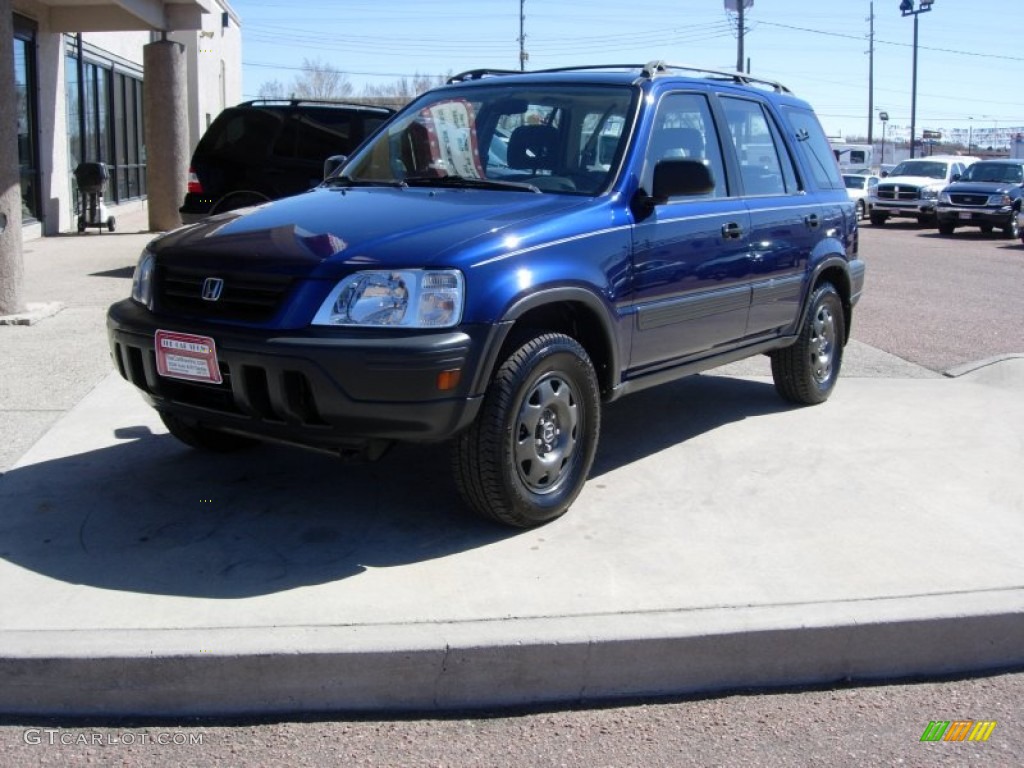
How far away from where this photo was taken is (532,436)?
14.8 ft

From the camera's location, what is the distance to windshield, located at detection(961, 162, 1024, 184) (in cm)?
2723

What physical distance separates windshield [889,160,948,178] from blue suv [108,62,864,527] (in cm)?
2753

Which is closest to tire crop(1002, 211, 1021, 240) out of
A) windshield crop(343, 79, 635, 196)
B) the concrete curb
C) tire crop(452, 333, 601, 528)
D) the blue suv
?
the blue suv

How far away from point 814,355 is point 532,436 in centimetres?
305

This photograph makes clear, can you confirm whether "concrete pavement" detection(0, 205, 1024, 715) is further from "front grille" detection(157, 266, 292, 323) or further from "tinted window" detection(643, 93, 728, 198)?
"tinted window" detection(643, 93, 728, 198)

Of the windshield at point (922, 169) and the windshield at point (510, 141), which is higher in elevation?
the windshield at point (922, 169)

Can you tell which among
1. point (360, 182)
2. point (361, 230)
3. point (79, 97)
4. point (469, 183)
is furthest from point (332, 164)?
point (79, 97)

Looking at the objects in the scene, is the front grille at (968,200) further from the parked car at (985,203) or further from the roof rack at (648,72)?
the roof rack at (648,72)

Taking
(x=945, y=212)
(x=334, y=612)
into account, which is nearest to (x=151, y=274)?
(x=334, y=612)

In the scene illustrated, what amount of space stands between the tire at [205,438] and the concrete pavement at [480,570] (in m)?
0.07

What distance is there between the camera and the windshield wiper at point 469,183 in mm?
5039

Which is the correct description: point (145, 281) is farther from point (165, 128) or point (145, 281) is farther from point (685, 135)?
point (165, 128)

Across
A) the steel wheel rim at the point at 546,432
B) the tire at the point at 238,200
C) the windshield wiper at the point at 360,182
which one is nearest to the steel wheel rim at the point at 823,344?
the steel wheel rim at the point at 546,432

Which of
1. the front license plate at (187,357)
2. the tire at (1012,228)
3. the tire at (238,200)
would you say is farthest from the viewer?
the tire at (1012,228)
